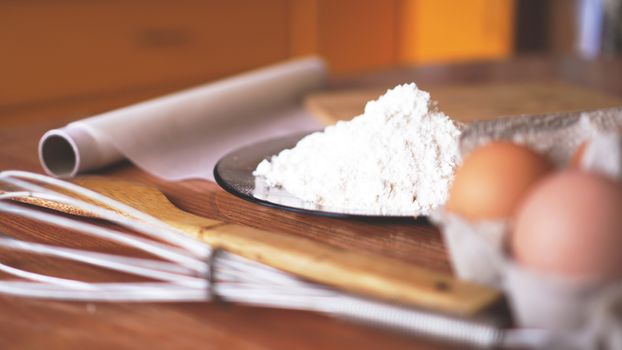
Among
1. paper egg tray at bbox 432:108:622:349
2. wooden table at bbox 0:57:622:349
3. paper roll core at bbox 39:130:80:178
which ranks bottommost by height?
wooden table at bbox 0:57:622:349

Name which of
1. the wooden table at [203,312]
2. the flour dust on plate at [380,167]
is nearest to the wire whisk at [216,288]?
the wooden table at [203,312]

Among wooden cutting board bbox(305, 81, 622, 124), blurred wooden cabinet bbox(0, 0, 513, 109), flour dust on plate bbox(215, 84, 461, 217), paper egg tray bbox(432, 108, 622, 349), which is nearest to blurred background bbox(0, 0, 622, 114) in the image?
blurred wooden cabinet bbox(0, 0, 513, 109)

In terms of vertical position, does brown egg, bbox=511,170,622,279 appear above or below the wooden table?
above

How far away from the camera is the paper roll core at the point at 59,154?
806 millimetres

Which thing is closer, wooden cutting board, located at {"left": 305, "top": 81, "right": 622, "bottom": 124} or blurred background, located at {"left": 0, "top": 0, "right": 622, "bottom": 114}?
wooden cutting board, located at {"left": 305, "top": 81, "right": 622, "bottom": 124}

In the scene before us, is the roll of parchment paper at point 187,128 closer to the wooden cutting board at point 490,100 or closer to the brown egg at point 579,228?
the wooden cutting board at point 490,100

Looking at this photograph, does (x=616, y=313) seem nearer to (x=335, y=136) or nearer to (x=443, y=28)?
(x=335, y=136)

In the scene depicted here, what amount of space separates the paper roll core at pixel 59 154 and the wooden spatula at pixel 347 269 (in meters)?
0.26

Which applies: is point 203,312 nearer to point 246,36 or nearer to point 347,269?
point 347,269

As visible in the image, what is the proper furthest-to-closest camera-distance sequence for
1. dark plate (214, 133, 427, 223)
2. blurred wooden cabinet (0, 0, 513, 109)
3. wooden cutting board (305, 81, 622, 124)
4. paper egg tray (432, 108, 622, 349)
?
blurred wooden cabinet (0, 0, 513, 109)
wooden cutting board (305, 81, 622, 124)
dark plate (214, 133, 427, 223)
paper egg tray (432, 108, 622, 349)

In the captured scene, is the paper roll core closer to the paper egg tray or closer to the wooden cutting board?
the wooden cutting board

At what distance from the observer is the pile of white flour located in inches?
23.8

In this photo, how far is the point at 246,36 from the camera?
262cm

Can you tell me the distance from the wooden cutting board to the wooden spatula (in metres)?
0.50
